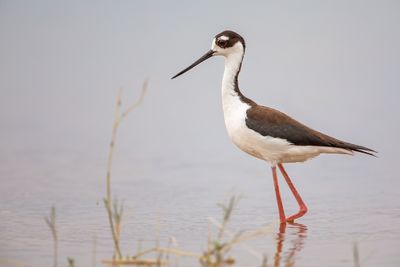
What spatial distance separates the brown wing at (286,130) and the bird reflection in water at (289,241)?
0.88 m

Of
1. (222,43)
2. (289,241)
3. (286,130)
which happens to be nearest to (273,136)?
(286,130)

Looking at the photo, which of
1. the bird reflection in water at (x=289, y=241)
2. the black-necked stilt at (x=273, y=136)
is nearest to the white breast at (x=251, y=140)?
the black-necked stilt at (x=273, y=136)

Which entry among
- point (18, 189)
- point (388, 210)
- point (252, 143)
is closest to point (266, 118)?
point (252, 143)

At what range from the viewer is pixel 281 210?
8938 mm

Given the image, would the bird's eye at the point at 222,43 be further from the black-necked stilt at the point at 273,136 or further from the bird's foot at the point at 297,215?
the bird's foot at the point at 297,215

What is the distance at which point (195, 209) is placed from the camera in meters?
9.40

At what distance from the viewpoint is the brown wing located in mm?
8766

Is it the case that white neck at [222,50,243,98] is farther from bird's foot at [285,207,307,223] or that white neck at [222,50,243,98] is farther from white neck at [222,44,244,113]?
bird's foot at [285,207,307,223]

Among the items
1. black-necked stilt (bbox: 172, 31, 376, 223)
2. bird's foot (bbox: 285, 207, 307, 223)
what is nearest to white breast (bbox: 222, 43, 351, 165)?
black-necked stilt (bbox: 172, 31, 376, 223)

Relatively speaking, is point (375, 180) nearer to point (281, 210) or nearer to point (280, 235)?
point (281, 210)

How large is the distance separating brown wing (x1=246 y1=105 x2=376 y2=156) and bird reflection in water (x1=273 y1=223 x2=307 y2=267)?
0.88m

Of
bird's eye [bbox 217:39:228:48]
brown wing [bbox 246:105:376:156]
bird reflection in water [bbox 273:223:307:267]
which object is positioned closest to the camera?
bird reflection in water [bbox 273:223:307:267]

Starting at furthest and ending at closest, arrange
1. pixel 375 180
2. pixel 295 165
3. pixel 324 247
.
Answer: pixel 295 165
pixel 375 180
pixel 324 247

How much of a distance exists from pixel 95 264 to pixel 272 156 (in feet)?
10.6
